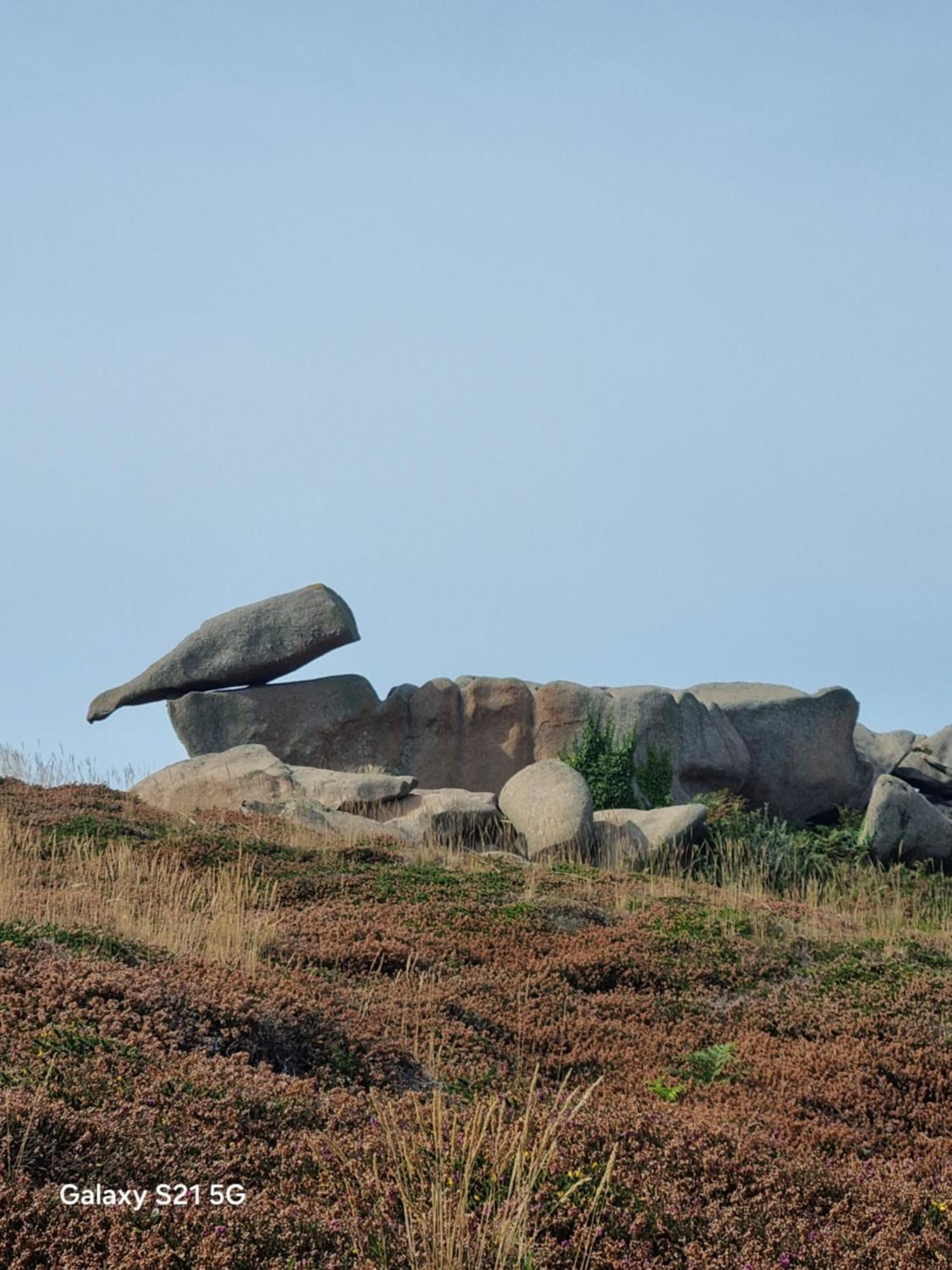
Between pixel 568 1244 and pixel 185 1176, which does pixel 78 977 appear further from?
pixel 568 1244

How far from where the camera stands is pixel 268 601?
30438 mm

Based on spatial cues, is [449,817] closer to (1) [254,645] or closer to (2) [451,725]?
(2) [451,725]

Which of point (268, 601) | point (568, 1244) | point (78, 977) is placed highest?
point (268, 601)

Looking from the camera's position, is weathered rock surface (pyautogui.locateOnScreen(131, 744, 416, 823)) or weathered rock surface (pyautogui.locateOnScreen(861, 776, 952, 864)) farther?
weathered rock surface (pyautogui.locateOnScreen(861, 776, 952, 864))

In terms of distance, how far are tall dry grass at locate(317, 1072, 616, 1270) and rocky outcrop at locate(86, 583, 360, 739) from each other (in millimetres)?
23701

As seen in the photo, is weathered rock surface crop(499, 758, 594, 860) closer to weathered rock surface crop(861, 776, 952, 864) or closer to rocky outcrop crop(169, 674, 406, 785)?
weathered rock surface crop(861, 776, 952, 864)

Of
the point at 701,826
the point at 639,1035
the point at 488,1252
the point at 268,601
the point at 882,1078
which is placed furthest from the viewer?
the point at 268,601

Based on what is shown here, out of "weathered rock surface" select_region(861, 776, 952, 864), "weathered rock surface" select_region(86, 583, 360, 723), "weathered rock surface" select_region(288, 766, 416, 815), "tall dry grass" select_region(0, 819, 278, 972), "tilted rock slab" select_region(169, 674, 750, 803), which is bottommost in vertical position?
"weathered rock surface" select_region(861, 776, 952, 864)

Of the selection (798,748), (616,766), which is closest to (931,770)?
(798,748)

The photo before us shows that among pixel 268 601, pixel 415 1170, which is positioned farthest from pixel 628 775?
pixel 415 1170

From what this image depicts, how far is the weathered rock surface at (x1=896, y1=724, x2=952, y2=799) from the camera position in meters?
34.9

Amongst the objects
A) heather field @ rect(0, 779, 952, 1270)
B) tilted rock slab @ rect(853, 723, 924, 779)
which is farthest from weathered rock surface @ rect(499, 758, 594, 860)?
tilted rock slab @ rect(853, 723, 924, 779)

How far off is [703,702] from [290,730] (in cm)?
971

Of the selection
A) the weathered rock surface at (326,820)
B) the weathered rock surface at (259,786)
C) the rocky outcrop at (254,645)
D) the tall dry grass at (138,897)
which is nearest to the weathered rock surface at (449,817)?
the weathered rock surface at (259,786)
